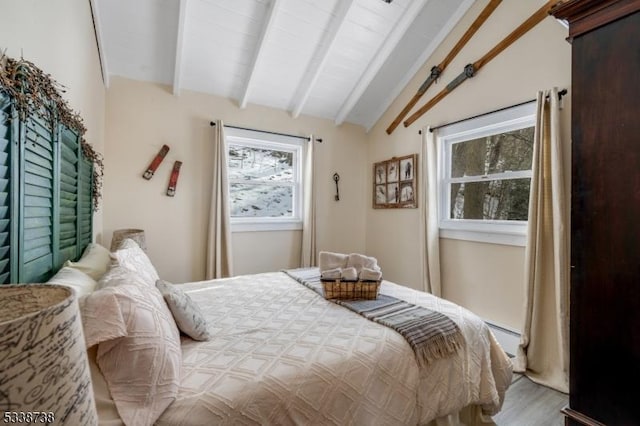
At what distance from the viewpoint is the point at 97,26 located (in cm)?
229

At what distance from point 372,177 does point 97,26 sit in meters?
3.19

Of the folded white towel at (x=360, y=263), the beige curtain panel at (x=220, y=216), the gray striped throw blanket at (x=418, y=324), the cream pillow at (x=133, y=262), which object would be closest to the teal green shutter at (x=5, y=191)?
the cream pillow at (x=133, y=262)

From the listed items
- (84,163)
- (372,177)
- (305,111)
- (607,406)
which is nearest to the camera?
(607,406)

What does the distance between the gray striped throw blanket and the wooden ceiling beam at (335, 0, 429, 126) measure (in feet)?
8.43

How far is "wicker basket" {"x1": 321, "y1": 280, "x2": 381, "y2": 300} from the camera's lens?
1804 millimetres

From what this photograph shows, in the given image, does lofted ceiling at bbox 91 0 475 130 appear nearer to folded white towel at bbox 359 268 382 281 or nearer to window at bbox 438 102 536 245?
window at bbox 438 102 536 245

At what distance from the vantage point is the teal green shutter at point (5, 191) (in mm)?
812

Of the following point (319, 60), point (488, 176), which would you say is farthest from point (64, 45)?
point (488, 176)

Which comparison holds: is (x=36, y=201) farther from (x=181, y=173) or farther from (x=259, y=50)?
(x=259, y=50)

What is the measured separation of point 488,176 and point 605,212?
2.06m

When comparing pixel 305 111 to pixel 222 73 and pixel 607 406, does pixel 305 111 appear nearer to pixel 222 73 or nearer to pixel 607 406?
pixel 222 73

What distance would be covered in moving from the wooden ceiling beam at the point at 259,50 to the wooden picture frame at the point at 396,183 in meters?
1.88

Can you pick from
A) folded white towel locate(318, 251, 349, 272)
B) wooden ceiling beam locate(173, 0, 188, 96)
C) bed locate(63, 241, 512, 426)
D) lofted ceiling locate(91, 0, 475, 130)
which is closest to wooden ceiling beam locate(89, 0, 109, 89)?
lofted ceiling locate(91, 0, 475, 130)

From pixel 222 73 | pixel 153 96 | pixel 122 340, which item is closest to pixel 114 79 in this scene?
pixel 153 96
